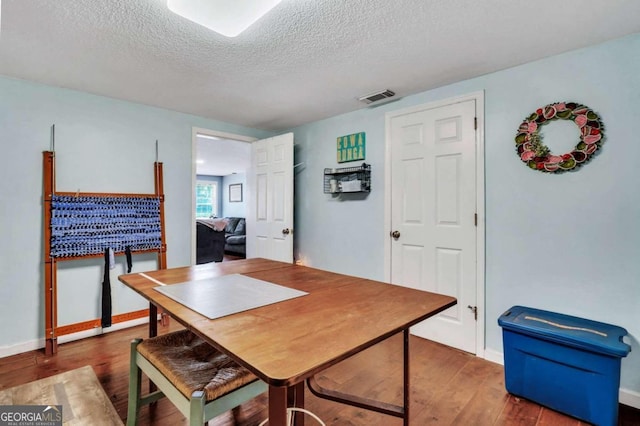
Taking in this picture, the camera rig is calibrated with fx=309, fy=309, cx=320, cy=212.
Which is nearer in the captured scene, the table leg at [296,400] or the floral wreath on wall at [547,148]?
the table leg at [296,400]

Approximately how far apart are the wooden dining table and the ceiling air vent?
1.82 m

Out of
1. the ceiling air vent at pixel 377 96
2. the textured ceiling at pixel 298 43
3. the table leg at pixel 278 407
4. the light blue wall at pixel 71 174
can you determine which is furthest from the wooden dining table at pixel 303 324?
the ceiling air vent at pixel 377 96

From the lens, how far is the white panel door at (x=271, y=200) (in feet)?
11.8

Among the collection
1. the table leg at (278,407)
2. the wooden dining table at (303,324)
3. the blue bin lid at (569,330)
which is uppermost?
the wooden dining table at (303,324)

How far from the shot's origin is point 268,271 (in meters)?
1.81

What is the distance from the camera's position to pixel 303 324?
3.17 ft

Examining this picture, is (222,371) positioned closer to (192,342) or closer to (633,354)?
(192,342)

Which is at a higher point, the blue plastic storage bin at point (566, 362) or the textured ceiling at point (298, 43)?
the textured ceiling at point (298, 43)

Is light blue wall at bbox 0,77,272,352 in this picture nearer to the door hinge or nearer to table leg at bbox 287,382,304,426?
table leg at bbox 287,382,304,426

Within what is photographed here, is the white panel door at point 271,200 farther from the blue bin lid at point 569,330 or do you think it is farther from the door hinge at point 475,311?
the blue bin lid at point 569,330

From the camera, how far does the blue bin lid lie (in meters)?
1.60

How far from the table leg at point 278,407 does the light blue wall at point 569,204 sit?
2.14 m

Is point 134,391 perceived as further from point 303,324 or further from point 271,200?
point 271,200

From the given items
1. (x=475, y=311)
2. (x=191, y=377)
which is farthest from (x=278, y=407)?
(x=475, y=311)
